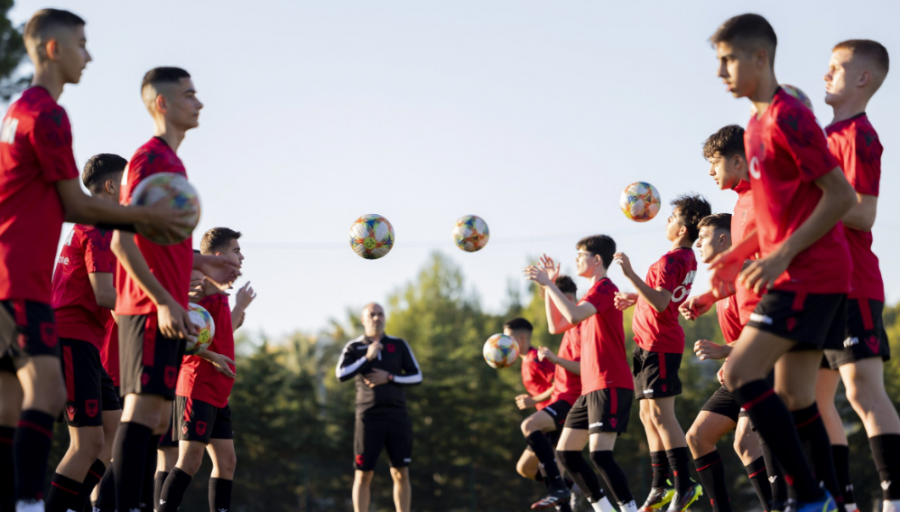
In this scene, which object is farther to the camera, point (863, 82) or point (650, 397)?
point (650, 397)

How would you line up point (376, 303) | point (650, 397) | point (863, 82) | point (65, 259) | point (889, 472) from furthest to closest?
point (376, 303)
point (650, 397)
point (65, 259)
point (863, 82)
point (889, 472)

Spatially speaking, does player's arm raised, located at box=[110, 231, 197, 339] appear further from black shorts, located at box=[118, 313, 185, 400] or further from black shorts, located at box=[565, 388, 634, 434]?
black shorts, located at box=[565, 388, 634, 434]

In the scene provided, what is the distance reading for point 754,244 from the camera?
4.19 metres

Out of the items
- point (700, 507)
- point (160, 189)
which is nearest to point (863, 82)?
point (160, 189)

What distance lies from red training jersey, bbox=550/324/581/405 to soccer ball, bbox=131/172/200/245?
662cm

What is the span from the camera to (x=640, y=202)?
333 inches

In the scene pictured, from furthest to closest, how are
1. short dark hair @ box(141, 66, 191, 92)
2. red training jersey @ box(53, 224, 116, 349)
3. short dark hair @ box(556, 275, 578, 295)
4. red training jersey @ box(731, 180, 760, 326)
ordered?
short dark hair @ box(556, 275, 578, 295) < red training jersey @ box(53, 224, 116, 349) < red training jersey @ box(731, 180, 760, 326) < short dark hair @ box(141, 66, 191, 92)

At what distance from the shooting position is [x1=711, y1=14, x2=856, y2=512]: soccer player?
363cm

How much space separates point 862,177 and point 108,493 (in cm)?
496

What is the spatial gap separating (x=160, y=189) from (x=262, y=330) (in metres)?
23.1

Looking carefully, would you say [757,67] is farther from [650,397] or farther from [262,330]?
[262,330]

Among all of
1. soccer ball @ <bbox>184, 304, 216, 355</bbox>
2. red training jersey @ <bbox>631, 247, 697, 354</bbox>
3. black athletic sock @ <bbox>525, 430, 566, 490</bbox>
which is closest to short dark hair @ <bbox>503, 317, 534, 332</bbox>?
black athletic sock @ <bbox>525, 430, 566, 490</bbox>

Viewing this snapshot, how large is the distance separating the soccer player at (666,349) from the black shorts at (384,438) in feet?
13.3

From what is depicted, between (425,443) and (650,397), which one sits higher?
(650,397)
